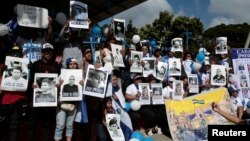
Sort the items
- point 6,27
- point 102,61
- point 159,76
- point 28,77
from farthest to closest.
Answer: point 159,76 → point 102,61 → point 6,27 → point 28,77

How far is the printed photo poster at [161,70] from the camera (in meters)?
8.09

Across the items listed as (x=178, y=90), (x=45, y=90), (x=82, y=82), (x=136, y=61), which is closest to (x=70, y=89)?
(x=82, y=82)

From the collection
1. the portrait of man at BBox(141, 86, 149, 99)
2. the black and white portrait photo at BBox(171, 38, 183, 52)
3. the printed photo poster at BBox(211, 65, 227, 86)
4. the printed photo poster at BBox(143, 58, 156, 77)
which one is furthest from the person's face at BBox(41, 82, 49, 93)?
the black and white portrait photo at BBox(171, 38, 183, 52)

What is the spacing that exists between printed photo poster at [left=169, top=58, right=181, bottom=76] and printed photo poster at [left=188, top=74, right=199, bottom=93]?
0.92ft

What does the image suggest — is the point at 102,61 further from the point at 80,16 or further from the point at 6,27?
the point at 6,27

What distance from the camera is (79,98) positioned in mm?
5918

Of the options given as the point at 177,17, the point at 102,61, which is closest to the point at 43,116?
the point at 102,61

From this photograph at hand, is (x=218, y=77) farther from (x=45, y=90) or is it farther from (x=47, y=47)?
(x=45, y=90)

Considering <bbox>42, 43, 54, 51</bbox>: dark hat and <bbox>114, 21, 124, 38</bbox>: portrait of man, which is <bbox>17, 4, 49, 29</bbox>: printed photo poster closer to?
<bbox>42, 43, 54, 51</bbox>: dark hat

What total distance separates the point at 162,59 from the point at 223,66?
1.36 meters

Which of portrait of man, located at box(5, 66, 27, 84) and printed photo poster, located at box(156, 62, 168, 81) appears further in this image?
printed photo poster, located at box(156, 62, 168, 81)

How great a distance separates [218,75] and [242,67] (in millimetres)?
1546

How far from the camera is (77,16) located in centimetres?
646

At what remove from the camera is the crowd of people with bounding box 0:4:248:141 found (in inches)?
228
